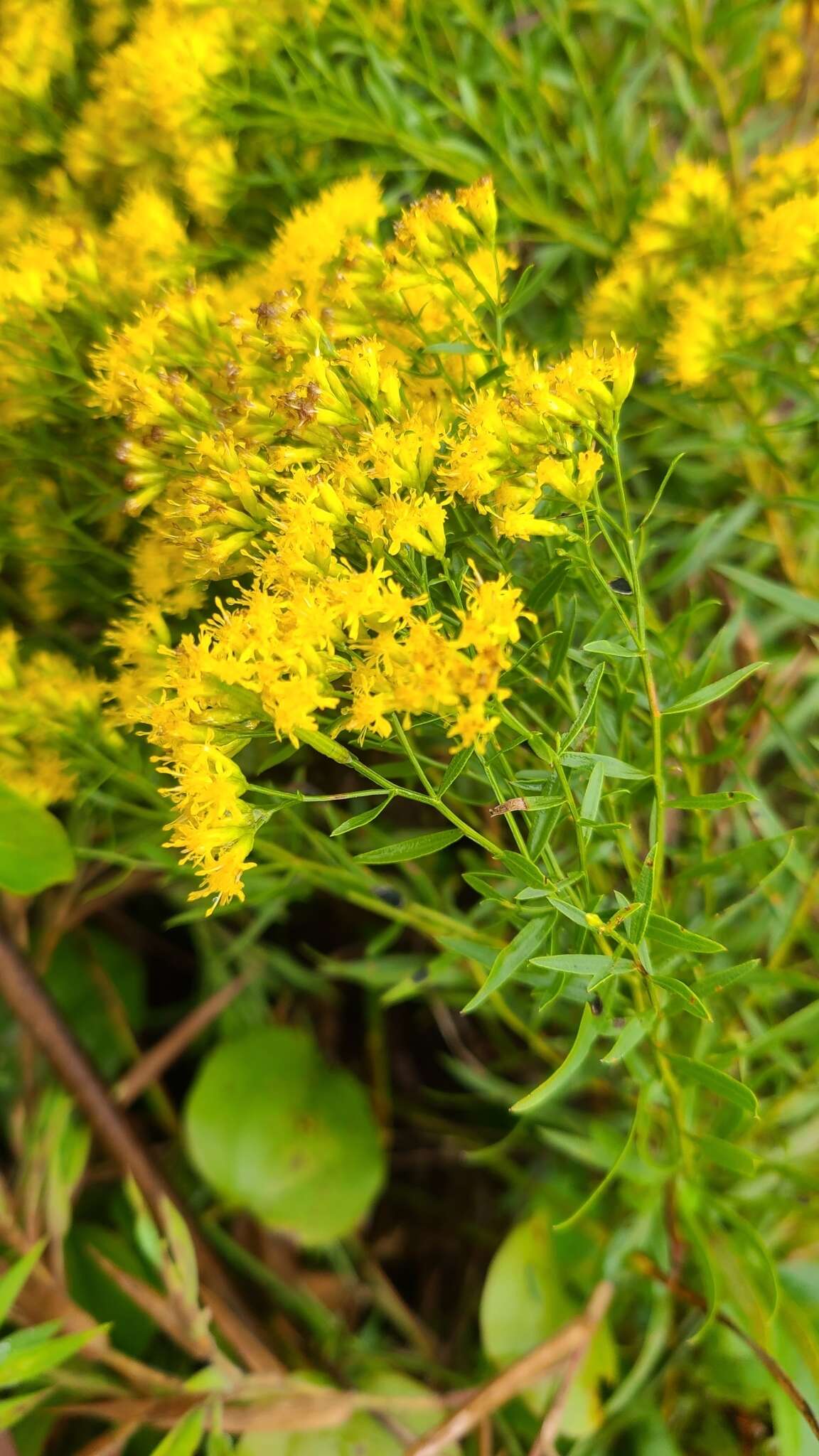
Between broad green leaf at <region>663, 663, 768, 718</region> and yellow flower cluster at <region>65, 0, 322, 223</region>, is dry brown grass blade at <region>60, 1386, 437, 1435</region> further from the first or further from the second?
yellow flower cluster at <region>65, 0, 322, 223</region>

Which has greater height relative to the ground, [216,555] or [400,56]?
[400,56]

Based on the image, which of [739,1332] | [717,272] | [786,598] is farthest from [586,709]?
[739,1332]

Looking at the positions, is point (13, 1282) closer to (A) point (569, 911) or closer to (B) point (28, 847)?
(B) point (28, 847)

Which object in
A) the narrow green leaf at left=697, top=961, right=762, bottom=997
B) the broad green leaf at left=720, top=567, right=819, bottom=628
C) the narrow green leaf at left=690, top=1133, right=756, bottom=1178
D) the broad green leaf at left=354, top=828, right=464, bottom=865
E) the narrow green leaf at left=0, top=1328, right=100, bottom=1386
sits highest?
the broad green leaf at left=354, top=828, right=464, bottom=865

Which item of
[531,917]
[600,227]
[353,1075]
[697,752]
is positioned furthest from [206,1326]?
[600,227]

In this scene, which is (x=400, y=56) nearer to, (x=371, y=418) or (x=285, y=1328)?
(x=371, y=418)

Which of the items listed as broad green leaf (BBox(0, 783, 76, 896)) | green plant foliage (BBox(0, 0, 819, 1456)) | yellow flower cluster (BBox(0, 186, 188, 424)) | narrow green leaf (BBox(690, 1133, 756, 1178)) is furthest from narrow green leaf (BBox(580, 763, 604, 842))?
yellow flower cluster (BBox(0, 186, 188, 424))

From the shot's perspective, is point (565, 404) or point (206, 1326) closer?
point (565, 404)
